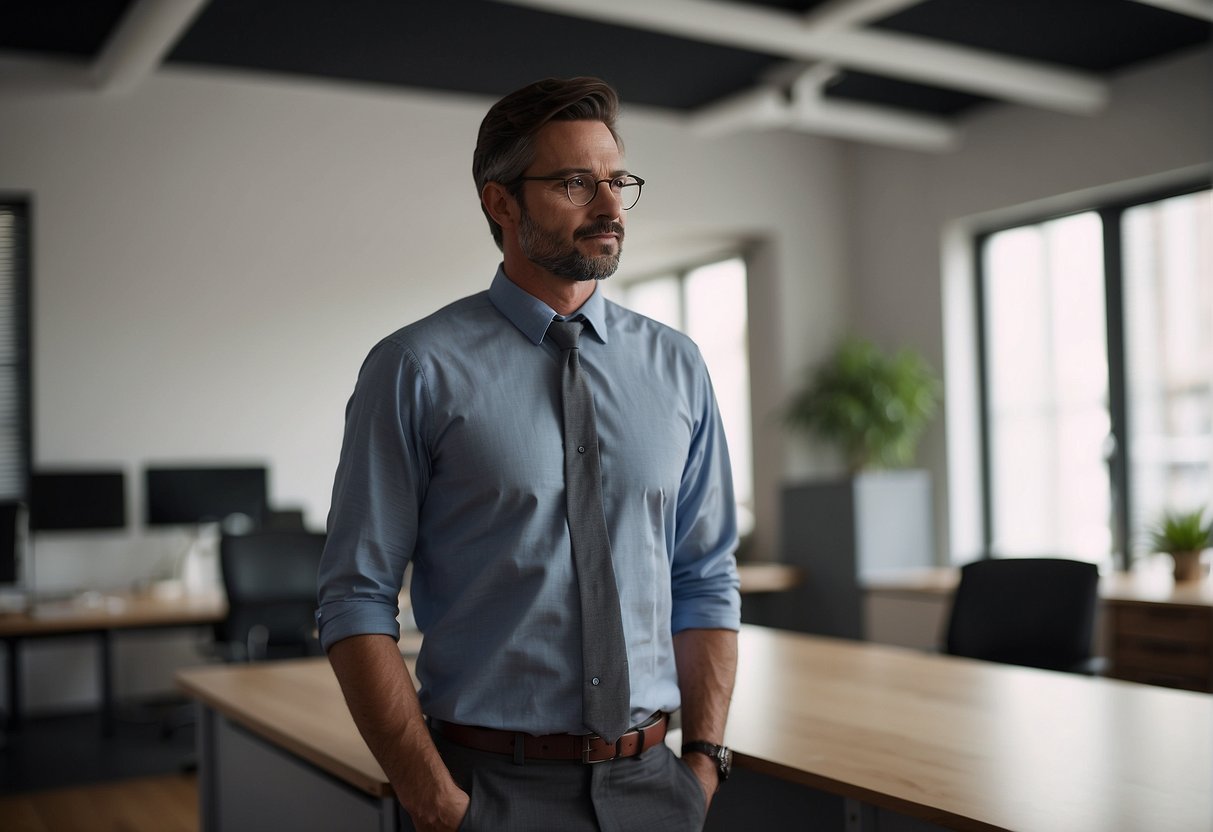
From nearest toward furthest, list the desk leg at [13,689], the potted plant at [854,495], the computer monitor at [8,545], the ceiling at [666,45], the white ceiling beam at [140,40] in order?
the white ceiling beam at [140,40] → the ceiling at [666,45] → the computer monitor at [8,545] → the desk leg at [13,689] → the potted plant at [854,495]

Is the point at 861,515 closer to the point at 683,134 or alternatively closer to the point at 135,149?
the point at 683,134

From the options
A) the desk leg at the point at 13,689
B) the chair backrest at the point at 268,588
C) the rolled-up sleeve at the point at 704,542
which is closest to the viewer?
the rolled-up sleeve at the point at 704,542

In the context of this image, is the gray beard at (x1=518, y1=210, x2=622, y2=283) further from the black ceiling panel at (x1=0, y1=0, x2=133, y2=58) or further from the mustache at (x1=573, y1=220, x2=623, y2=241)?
the black ceiling panel at (x1=0, y1=0, x2=133, y2=58)

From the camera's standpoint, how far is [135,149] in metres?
6.32

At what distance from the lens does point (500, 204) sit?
5.17 ft

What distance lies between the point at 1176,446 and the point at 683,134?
3.48m

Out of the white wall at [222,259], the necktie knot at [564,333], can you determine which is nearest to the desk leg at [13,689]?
the white wall at [222,259]

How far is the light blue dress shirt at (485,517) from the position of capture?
1.46m

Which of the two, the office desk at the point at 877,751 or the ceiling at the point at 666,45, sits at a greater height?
the ceiling at the point at 666,45

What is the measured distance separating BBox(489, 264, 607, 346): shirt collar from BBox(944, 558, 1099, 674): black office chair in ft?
6.75

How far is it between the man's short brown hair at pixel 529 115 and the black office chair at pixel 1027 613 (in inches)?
86.0

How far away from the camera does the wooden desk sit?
166 inches

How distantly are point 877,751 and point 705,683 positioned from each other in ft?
1.09

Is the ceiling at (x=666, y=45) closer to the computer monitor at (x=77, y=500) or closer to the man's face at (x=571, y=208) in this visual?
the computer monitor at (x=77, y=500)
